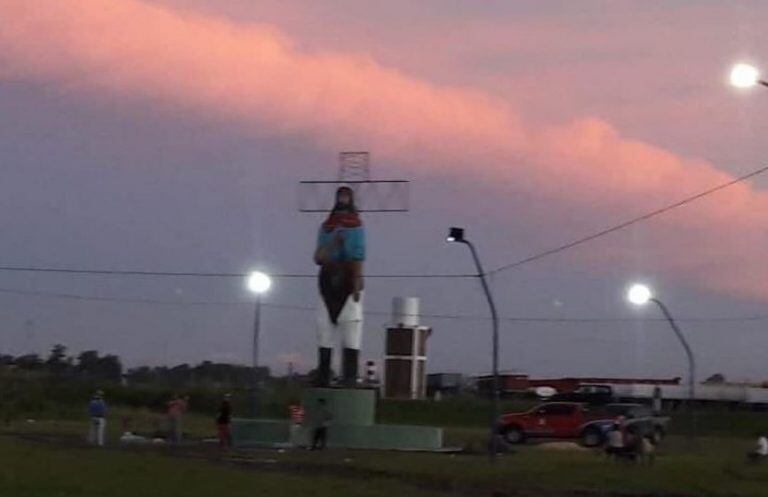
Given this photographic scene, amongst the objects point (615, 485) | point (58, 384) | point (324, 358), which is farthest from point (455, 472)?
point (58, 384)

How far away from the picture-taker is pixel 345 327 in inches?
2238

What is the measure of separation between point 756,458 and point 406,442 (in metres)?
13.7

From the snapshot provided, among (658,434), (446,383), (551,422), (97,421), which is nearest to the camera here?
(97,421)

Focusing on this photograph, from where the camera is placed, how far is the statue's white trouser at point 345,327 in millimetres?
56812

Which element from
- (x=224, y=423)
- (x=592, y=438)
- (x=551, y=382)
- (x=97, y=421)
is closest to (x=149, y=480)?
(x=224, y=423)

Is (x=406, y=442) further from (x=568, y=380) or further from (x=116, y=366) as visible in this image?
(x=116, y=366)

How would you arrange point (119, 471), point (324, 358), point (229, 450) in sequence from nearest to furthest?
point (119, 471) < point (229, 450) < point (324, 358)

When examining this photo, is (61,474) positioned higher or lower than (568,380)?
lower

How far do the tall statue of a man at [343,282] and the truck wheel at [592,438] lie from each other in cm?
927

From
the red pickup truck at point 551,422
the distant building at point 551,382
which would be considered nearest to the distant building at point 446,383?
the distant building at point 551,382

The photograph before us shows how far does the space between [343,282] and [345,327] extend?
172 centimetres

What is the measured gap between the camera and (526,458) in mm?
44000

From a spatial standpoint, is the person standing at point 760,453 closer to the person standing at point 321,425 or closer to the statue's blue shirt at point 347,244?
the person standing at point 321,425

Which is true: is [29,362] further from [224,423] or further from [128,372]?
[224,423]
